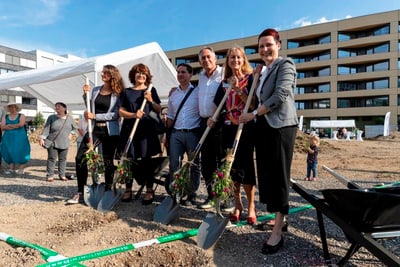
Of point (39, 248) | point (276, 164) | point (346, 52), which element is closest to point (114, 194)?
point (39, 248)

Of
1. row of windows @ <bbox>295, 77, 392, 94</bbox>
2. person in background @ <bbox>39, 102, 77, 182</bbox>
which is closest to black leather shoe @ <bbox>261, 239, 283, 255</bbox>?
person in background @ <bbox>39, 102, 77, 182</bbox>

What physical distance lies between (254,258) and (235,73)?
6.01 ft

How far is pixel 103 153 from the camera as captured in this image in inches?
167

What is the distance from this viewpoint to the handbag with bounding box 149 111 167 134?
161 inches

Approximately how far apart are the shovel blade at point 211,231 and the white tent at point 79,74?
351cm

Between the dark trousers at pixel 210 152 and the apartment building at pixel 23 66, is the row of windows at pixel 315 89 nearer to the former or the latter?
the apartment building at pixel 23 66

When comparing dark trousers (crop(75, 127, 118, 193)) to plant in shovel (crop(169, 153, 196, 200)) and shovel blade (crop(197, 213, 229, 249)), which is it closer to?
plant in shovel (crop(169, 153, 196, 200))

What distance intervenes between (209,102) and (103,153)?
1.79m

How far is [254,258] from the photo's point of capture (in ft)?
8.55

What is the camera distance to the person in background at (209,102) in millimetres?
3488

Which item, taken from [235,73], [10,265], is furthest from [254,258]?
[10,265]

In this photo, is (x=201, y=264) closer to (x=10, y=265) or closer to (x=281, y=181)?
(x=281, y=181)

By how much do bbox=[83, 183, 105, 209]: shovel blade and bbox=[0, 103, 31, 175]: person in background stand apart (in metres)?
3.81

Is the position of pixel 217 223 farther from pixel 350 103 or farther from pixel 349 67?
pixel 349 67
